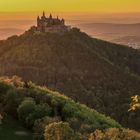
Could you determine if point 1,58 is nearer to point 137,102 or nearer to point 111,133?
point 111,133

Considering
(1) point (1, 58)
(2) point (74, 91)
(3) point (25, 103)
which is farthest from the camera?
(1) point (1, 58)

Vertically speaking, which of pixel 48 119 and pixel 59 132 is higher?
pixel 59 132

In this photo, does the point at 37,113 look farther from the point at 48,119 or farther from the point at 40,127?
the point at 40,127

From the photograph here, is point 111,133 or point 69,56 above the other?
point 111,133

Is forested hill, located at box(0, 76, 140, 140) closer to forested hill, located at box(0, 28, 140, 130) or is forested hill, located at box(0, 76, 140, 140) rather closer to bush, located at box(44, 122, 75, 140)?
bush, located at box(44, 122, 75, 140)

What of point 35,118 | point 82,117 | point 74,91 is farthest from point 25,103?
point 74,91

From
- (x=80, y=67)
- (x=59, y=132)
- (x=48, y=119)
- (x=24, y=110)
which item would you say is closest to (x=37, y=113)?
(x=24, y=110)

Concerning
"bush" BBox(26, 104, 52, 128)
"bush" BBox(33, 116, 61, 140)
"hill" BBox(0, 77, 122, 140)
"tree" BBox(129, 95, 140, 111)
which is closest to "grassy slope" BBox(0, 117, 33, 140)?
"hill" BBox(0, 77, 122, 140)
